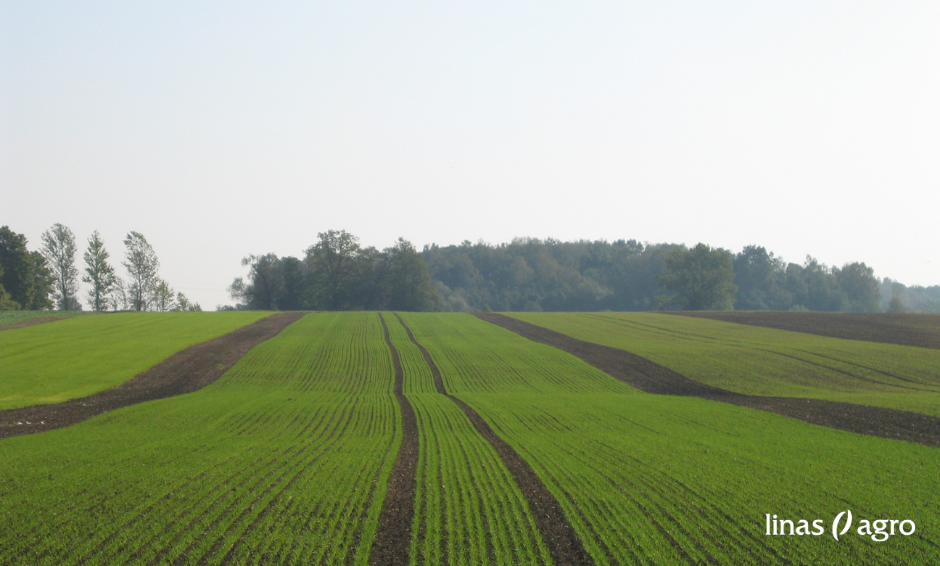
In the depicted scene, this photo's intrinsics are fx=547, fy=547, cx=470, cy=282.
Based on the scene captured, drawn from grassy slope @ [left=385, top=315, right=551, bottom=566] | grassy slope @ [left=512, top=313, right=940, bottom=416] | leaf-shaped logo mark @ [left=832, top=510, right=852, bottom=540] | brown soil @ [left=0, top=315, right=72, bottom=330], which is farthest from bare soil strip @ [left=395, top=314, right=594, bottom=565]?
brown soil @ [left=0, top=315, right=72, bottom=330]

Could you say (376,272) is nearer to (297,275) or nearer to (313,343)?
(297,275)

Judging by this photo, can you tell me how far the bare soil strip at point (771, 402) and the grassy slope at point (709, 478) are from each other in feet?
5.53

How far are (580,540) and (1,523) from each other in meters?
10.9

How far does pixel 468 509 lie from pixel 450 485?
1.84 metres

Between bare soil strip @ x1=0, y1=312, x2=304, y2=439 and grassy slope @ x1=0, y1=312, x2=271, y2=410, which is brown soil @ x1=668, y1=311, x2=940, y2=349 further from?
grassy slope @ x1=0, y1=312, x2=271, y2=410

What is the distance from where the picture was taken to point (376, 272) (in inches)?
4306

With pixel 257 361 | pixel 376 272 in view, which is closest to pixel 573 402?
pixel 257 361

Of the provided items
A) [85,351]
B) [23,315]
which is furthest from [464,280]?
[85,351]

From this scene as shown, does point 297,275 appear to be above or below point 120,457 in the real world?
above

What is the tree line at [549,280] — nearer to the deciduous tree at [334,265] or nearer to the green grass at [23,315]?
the deciduous tree at [334,265]

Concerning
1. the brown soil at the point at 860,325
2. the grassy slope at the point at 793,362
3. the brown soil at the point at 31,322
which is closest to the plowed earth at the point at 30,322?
the brown soil at the point at 31,322

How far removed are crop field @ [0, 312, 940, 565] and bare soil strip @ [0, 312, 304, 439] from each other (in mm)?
2020

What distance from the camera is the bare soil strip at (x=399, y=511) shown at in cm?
959

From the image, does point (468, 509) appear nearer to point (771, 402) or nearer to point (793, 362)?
point (771, 402)
